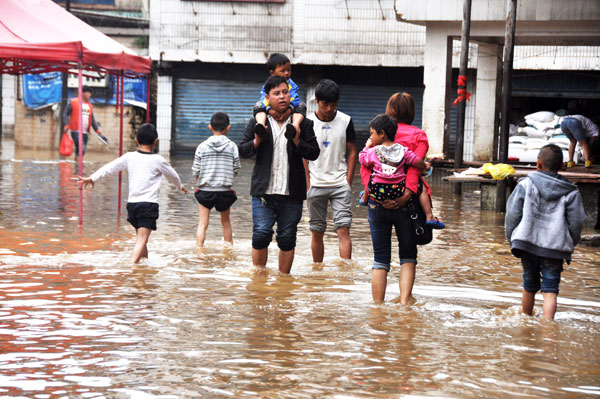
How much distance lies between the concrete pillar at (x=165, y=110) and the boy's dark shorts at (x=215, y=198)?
18.7 metres

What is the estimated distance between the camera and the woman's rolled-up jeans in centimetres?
625

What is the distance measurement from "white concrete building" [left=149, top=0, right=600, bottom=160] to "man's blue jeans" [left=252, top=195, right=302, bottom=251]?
18097mm

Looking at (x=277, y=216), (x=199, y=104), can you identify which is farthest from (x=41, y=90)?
(x=277, y=216)

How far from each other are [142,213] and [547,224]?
368cm

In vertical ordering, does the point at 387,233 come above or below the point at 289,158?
below

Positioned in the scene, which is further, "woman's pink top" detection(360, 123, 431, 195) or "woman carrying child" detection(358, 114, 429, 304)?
"woman's pink top" detection(360, 123, 431, 195)

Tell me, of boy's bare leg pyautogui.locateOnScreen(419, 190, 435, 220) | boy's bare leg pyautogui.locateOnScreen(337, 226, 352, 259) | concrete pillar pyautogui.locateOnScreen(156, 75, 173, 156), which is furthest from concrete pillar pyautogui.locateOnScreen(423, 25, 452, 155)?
concrete pillar pyautogui.locateOnScreen(156, 75, 173, 156)

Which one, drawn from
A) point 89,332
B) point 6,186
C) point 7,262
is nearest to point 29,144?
point 6,186

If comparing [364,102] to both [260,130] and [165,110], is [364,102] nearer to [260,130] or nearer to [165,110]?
[165,110]

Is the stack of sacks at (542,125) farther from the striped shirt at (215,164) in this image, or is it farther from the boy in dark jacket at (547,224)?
the boy in dark jacket at (547,224)

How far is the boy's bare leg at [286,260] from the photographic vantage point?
7312 mm

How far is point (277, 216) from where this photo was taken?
7184 millimetres

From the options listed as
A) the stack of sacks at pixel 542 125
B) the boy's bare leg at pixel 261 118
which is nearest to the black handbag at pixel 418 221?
the boy's bare leg at pixel 261 118

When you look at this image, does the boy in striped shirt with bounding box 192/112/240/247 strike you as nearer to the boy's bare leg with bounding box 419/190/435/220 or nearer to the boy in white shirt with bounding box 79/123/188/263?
the boy in white shirt with bounding box 79/123/188/263
